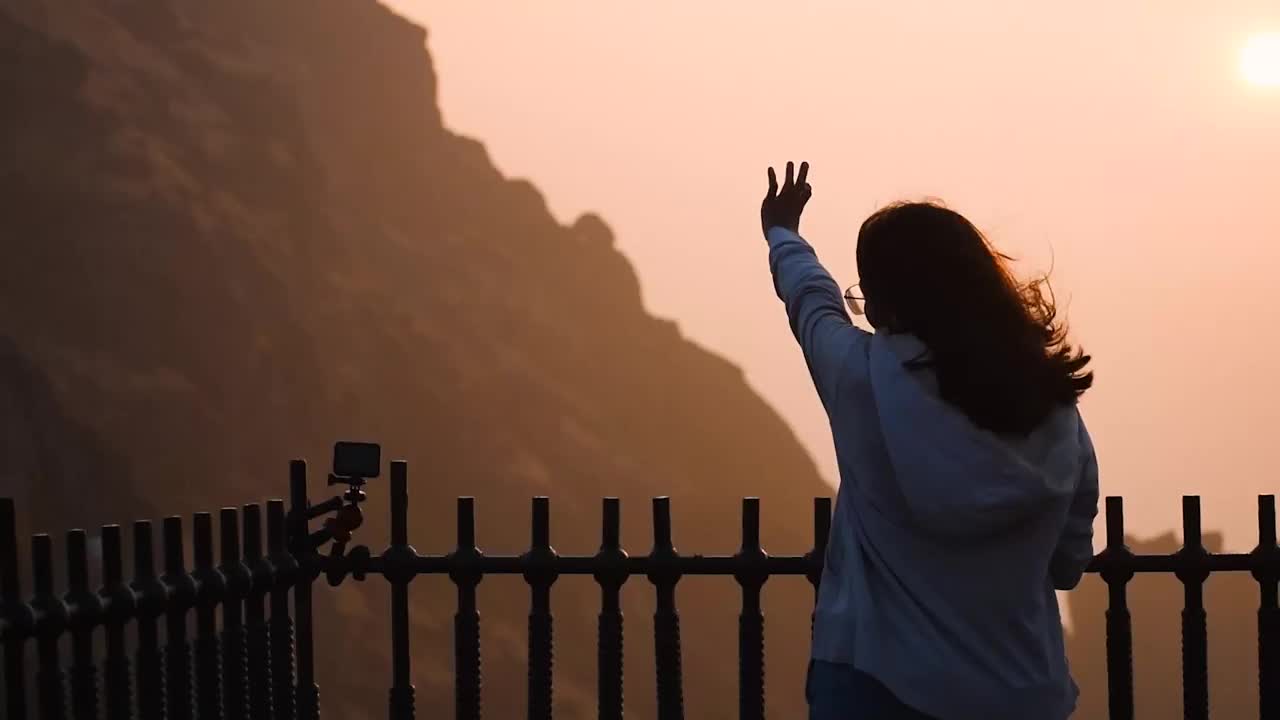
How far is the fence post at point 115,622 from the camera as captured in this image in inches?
223

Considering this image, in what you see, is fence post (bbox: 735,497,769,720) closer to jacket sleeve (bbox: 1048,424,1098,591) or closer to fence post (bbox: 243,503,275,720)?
fence post (bbox: 243,503,275,720)

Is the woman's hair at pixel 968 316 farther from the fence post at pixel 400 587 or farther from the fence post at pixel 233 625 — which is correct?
the fence post at pixel 400 587

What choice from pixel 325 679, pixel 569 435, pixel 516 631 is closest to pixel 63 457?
pixel 325 679

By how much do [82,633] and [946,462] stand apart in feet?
10.3

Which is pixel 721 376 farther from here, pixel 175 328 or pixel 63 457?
pixel 63 457

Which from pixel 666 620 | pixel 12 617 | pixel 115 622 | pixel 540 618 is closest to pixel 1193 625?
pixel 666 620

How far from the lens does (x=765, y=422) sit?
607 ft

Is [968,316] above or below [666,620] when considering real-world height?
above

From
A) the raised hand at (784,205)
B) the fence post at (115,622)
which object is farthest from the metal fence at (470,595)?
the raised hand at (784,205)

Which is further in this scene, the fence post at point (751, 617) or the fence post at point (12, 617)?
the fence post at point (751, 617)

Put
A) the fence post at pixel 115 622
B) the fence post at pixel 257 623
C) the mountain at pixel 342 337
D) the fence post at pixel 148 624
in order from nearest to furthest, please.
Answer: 1. the fence post at pixel 115 622
2. the fence post at pixel 148 624
3. the fence post at pixel 257 623
4. the mountain at pixel 342 337

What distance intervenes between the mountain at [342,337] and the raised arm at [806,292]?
306 feet

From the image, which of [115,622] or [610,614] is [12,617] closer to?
[115,622]

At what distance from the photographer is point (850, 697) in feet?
12.7
